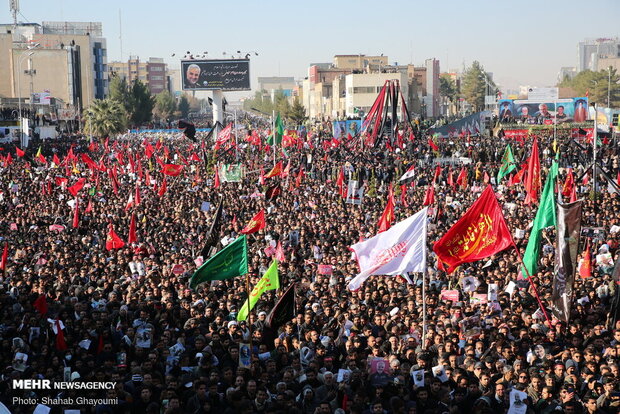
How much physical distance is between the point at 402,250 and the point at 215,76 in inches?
3052

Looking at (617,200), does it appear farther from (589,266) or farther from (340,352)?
(340,352)

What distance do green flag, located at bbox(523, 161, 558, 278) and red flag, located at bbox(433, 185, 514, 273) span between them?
1.83 metres

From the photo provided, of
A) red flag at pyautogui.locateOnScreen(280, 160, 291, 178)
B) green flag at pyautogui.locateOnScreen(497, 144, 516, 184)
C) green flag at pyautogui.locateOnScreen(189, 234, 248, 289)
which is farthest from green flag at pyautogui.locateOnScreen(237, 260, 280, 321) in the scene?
red flag at pyautogui.locateOnScreen(280, 160, 291, 178)

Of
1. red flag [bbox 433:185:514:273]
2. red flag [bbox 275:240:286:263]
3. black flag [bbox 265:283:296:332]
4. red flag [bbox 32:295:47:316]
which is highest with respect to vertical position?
red flag [bbox 433:185:514:273]

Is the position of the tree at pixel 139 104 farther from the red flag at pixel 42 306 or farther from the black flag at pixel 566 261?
the black flag at pixel 566 261

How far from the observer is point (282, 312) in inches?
425

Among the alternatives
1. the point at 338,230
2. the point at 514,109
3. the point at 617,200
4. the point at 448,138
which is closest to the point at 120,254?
the point at 338,230

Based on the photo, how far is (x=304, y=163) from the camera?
36.0 meters

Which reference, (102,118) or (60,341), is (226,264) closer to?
(60,341)

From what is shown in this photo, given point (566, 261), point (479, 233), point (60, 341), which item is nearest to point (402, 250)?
point (479, 233)

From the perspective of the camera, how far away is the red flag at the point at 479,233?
441 inches

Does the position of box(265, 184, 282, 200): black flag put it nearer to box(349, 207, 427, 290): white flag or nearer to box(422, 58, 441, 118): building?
box(349, 207, 427, 290): white flag

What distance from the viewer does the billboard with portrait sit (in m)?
86.1

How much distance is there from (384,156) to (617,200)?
18.1 meters
